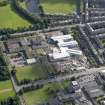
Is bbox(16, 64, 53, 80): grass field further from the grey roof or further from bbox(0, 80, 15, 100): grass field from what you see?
the grey roof

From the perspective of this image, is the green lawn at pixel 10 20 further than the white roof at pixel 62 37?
Yes

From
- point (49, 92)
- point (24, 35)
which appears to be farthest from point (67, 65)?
point (24, 35)

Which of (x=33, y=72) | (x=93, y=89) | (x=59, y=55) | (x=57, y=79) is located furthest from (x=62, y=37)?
(x=93, y=89)

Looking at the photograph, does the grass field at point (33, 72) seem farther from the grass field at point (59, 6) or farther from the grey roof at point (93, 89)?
the grass field at point (59, 6)

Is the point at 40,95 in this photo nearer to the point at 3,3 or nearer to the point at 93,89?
the point at 93,89

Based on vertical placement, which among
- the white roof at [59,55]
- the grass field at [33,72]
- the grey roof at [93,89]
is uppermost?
the white roof at [59,55]

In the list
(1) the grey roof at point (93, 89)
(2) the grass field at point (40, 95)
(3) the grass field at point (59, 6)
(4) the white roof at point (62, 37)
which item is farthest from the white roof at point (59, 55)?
(3) the grass field at point (59, 6)

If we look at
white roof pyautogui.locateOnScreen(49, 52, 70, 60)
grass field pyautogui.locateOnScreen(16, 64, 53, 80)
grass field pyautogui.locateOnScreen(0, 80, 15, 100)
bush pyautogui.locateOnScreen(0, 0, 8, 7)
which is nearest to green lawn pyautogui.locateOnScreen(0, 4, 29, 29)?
bush pyautogui.locateOnScreen(0, 0, 8, 7)
